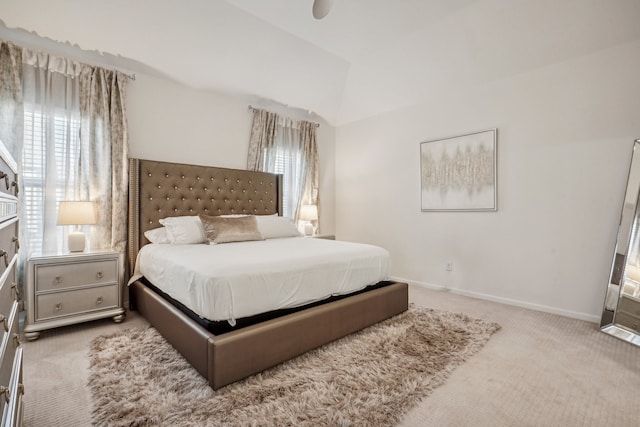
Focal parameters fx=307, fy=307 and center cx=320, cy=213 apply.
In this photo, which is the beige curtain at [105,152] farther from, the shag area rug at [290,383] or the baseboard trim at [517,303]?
the baseboard trim at [517,303]

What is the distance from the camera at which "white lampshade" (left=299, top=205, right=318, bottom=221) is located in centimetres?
443

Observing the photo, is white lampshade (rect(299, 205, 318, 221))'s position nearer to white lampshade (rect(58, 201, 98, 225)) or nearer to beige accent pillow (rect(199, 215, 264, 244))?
beige accent pillow (rect(199, 215, 264, 244))

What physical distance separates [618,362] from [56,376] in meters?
3.55

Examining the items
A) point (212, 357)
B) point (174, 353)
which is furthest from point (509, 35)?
point (174, 353)

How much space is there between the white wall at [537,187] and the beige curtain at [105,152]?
331cm

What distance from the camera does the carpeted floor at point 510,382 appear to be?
150 centimetres

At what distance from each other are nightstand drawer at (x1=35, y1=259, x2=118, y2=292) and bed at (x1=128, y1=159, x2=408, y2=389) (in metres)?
0.28

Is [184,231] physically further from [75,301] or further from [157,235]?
[75,301]

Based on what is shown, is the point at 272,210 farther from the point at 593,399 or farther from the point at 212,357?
the point at 593,399

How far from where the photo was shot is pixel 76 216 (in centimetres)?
260

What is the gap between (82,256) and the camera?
2500 mm

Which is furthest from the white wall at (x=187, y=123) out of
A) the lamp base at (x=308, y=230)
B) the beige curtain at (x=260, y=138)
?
the lamp base at (x=308, y=230)

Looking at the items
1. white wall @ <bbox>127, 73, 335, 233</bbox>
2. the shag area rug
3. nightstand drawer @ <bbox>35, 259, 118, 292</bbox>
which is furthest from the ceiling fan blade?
nightstand drawer @ <bbox>35, 259, 118, 292</bbox>

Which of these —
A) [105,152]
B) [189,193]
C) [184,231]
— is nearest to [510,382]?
[184,231]
